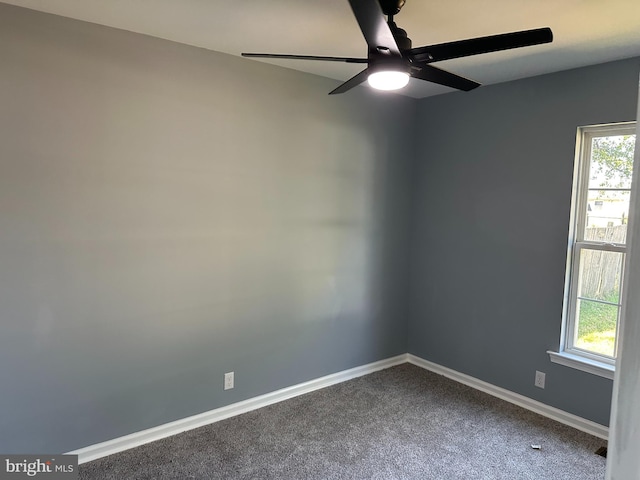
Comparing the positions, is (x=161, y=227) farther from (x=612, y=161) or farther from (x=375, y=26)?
(x=612, y=161)

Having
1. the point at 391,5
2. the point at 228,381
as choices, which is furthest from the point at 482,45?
the point at 228,381

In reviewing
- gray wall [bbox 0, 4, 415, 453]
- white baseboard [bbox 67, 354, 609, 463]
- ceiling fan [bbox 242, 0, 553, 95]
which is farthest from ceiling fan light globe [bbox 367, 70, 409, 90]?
white baseboard [bbox 67, 354, 609, 463]

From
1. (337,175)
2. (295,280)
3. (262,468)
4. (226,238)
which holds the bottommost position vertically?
(262,468)

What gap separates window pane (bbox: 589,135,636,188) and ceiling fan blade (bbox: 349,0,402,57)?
200 centimetres

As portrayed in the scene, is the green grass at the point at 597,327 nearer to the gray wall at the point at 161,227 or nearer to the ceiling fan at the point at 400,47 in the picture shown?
the gray wall at the point at 161,227

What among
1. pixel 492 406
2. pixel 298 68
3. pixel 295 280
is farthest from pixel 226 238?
pixel 492 406

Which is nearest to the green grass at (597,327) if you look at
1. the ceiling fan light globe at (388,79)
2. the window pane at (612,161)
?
the window pane at (612,161)

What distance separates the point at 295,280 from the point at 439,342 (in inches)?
59.8

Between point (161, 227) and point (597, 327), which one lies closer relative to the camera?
point (161, 227)

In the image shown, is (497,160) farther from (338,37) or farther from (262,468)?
(262,468)

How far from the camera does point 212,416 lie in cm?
294

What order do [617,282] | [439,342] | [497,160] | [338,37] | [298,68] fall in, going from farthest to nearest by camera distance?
1. [439,342]
2. [497,160]
3. [298,68]
4. [617,282]
5. [338,37]

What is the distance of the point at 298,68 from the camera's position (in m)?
3.11

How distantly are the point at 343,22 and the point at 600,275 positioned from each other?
2358 millimetres
